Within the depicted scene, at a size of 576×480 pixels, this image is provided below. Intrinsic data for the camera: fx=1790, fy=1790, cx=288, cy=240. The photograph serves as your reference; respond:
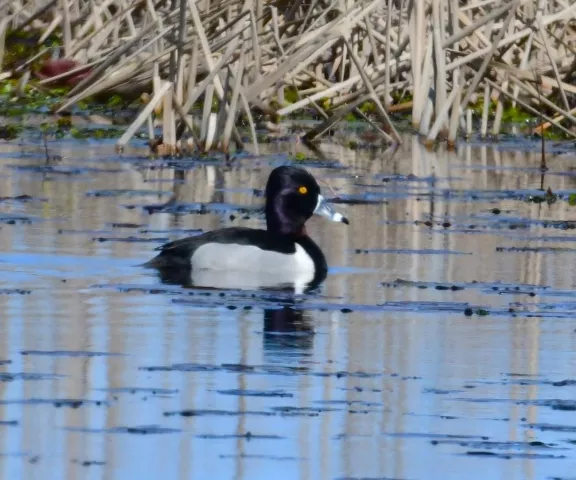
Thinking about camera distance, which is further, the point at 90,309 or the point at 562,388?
the point at 90,309

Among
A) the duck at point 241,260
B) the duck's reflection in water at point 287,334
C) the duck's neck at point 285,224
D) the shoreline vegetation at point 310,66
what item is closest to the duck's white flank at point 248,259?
the duck at point 241,260

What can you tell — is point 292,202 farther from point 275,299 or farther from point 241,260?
point 275,299

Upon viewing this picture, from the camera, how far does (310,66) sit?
18453 mm

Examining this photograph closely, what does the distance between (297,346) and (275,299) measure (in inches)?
57.3

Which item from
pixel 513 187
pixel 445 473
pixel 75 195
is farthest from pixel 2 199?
pixel 445 473

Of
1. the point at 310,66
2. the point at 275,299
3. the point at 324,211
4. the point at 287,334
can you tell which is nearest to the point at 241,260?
the point at 275,299

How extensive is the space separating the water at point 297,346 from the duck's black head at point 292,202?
0.29m

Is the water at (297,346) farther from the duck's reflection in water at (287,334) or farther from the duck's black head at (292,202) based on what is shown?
the duck's black head at (292,202)

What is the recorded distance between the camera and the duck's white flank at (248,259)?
957 centimetres

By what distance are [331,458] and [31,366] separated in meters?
1.62

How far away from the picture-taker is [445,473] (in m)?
5.21

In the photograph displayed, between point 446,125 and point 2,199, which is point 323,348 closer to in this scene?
point 2,199

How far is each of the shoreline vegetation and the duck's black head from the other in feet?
11.0

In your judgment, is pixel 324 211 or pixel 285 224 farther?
pixel 324 211
